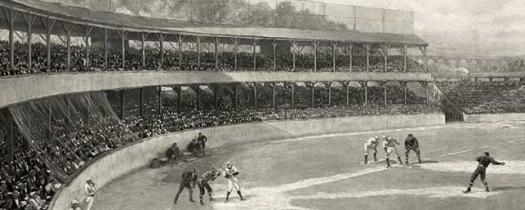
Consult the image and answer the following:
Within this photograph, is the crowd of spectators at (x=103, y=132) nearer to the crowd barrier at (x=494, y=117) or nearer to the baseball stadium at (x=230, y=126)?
Answer: the baseball stadium at (x=230, y=126)

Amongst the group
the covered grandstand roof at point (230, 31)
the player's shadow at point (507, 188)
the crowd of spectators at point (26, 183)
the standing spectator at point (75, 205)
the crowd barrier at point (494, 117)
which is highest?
the covered grandstand roof at point (230, 31)

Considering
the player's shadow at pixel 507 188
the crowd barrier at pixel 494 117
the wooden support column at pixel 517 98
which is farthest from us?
the wooden support column at pixel 517 98

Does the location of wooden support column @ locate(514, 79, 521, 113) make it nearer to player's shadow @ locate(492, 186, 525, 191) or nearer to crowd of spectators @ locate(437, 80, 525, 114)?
crowd of spectators @ locate(437, 80, 525, 114)

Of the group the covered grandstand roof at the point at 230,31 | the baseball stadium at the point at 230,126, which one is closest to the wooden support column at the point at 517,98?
the baseball stadium at the point at 230,126

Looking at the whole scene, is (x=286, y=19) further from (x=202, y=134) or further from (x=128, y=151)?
(x=128, y=151)

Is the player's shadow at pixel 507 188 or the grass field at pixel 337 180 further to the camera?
the player's shadow at pixel 507 188

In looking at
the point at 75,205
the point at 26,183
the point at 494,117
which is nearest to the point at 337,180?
the point at 75,205

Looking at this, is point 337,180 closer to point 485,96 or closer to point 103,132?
point 103,132

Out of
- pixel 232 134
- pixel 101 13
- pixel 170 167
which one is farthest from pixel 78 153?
pixel 101 13

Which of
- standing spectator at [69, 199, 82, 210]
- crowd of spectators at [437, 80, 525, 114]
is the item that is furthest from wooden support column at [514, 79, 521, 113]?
standing spectator at [69, 199, 82, 210]
